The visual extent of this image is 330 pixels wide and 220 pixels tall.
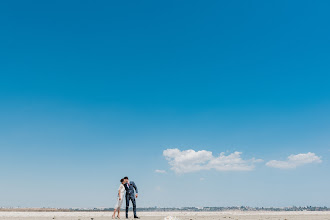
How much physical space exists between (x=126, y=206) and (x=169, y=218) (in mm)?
6823

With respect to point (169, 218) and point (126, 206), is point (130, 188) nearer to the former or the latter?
point (126, 206)

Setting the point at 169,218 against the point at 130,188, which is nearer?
the point at 169,218

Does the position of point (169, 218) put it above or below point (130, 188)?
below

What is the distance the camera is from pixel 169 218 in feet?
51.7

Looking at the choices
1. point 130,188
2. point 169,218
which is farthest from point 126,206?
point 169,218

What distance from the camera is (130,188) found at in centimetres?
2198

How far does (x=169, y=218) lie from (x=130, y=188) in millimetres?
6767

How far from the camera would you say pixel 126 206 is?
21.8 meters

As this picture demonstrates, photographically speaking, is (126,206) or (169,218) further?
(126,206)

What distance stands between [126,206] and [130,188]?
1.26 m
